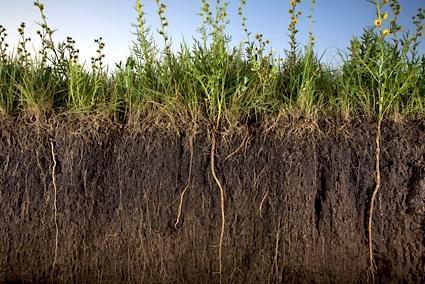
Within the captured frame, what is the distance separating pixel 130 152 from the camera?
126 inches

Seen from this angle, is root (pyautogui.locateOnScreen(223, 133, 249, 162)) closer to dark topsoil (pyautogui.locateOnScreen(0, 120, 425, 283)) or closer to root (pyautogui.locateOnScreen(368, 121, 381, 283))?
dark topsoil (pyautogui.locateOnScreen(0, 120, 425, 283))

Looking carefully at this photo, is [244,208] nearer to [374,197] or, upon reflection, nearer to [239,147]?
[239,147]

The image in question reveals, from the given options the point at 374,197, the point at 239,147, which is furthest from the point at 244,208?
the point at 374,197

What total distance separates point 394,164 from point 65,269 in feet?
7.18

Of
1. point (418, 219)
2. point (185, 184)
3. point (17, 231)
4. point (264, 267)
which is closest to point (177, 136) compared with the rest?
point (185, 184)

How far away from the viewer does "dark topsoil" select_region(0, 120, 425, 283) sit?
301cm

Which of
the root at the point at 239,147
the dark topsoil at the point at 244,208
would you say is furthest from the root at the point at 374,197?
the root at the point at 239,147

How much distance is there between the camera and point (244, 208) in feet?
9.98

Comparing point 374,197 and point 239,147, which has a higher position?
point 239,147

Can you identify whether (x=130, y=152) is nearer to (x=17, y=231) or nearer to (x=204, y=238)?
(x=204, y=238)

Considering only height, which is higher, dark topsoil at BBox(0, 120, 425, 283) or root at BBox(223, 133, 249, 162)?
root at BBox(223, 133, 249, 162)

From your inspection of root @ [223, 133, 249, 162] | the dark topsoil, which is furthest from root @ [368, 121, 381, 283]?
root @ [223, 133, 249, 162]

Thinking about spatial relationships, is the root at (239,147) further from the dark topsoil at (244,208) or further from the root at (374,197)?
the root at (374,197)

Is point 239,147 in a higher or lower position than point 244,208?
higher
